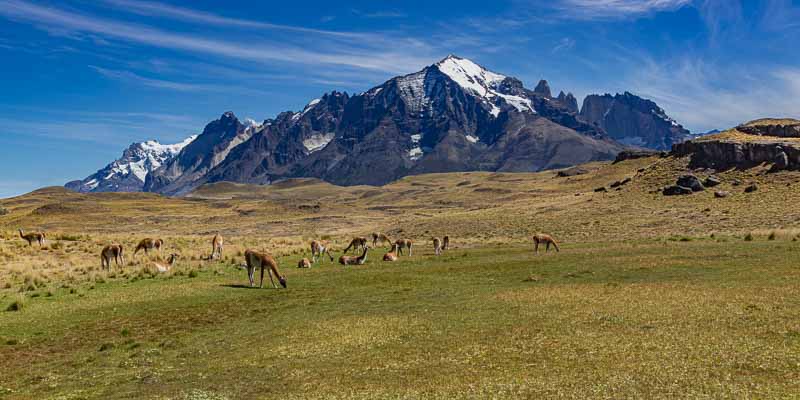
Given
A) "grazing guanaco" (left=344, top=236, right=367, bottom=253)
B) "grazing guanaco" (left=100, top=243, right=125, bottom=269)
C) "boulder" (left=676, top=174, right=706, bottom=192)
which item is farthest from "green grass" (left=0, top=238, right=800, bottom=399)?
"boulder" (left=676, top=174, right=706, bottom=192)

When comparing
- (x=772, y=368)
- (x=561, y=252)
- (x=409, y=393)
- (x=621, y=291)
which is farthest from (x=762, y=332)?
(x=561, y=252)

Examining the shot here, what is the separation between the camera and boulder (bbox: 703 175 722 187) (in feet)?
255

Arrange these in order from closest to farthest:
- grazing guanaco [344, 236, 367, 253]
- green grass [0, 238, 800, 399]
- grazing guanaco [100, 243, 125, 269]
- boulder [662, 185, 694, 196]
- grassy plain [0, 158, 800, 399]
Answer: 1. green grass [0, 238, 800, 399]
2. grassy plain [0, 158, 800, 399]
3. grazing guanaco [100, 243, 125, 269]
4. grazing guanaco [344, 236, 367, 253]
5. boulder [662, 185, 694, 196]

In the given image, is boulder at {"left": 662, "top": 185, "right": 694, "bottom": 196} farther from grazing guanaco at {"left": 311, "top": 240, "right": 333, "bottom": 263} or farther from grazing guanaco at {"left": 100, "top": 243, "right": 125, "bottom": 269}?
grazing guanaco at {"left": 100, "top": 243, "right": 125, "bottom": 269}

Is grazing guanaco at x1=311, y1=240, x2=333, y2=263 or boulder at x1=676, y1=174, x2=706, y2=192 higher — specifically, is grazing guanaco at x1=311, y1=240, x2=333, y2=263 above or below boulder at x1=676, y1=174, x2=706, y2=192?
below

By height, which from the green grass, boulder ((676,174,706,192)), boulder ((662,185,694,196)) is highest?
boulder ((676,174,706,192))

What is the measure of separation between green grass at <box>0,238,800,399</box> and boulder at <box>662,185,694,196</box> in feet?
154

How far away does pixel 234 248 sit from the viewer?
57344 mm

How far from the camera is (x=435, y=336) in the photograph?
19.7 meters

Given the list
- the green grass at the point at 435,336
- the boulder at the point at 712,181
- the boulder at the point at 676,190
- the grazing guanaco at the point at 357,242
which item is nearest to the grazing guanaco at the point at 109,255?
the green grass at the point at 435,336

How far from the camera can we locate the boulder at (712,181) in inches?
3063

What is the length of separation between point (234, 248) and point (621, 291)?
4083 centimetres

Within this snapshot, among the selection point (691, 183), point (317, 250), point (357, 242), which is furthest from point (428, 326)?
point (691, 183)

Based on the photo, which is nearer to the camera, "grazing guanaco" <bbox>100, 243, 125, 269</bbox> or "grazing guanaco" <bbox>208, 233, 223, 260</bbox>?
"grazing guanaco" <bbox>100, 243, 125, 269</bbox>
